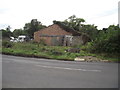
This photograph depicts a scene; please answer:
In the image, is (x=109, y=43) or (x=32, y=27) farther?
(x=32, y=27)

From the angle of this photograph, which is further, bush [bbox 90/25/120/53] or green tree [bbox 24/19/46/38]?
green tree [bbox 24/19/46/38]

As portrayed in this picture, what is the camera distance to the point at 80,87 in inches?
232

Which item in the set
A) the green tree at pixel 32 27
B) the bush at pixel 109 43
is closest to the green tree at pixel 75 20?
the green tree at pixel 32 27

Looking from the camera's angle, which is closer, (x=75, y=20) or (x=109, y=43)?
(x=109, y=43)

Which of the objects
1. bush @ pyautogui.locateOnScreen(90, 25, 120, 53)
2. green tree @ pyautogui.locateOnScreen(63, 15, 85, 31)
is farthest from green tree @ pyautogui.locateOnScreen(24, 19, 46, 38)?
bush @ pyautogui.locateOnScreen(90, 25, 120, 53)

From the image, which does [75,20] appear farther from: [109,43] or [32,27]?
[109,43]

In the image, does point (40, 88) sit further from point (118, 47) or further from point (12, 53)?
point (12, 53)

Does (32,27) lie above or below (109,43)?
above

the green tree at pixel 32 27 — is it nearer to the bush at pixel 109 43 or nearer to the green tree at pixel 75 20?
the green tree at pixel 75 20

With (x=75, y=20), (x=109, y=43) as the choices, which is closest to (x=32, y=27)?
(x=75, y=20)

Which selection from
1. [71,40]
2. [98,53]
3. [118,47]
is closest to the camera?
[118,47]

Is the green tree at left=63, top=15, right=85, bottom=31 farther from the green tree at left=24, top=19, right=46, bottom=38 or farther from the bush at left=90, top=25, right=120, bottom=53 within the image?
the bush at left=90, top=25, right=120, bottom=53

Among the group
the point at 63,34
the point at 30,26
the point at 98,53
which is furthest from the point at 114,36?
the point at 30,26

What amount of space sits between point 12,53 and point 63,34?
727 inches
